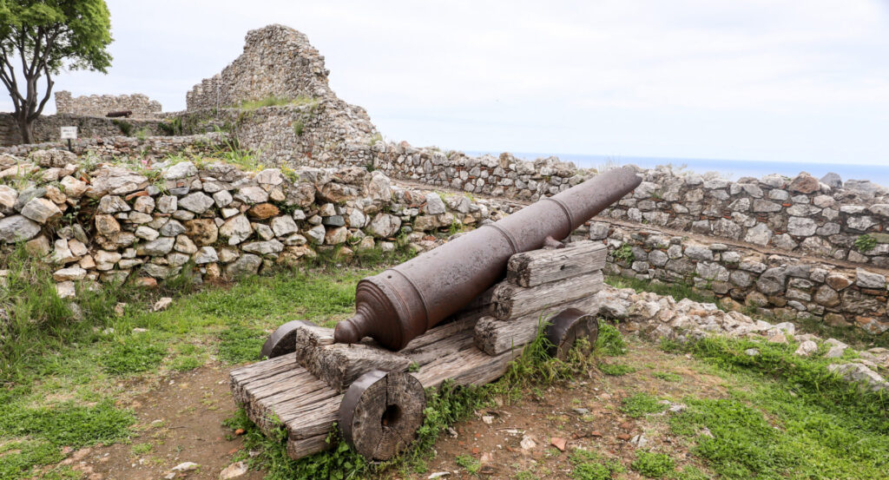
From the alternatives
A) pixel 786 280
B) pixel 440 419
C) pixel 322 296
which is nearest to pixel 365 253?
pixel 322 296

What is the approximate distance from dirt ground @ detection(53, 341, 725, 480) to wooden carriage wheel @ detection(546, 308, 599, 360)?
30 cm

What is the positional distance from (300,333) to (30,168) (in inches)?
162

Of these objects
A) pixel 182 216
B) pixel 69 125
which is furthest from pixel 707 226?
pixel 69 125

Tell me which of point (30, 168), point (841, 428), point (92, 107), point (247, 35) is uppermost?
point (247, 35)

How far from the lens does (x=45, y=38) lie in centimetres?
1880

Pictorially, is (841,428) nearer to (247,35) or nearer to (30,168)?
(30,168)

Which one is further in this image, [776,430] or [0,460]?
[776,430]

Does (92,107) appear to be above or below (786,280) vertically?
above

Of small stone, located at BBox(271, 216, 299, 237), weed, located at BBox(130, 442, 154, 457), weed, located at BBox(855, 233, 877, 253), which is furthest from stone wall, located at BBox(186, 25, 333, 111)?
weed, located at BBox(130, 442, 154, 457)

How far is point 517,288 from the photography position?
12.4ft

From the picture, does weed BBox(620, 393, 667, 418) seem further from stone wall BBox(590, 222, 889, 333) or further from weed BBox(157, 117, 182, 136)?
weed BBox(157, 117, 182, 136)

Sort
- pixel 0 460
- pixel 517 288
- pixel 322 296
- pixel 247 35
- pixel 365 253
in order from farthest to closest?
1. pixel 247 35
2. pixel 365 253
3. pixel 322 296
4. pixel 517 288
5. pixel 0 460

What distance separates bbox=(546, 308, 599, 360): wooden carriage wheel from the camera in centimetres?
397

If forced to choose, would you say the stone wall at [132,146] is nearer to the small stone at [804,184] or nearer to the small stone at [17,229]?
the small stone at [17,229]
